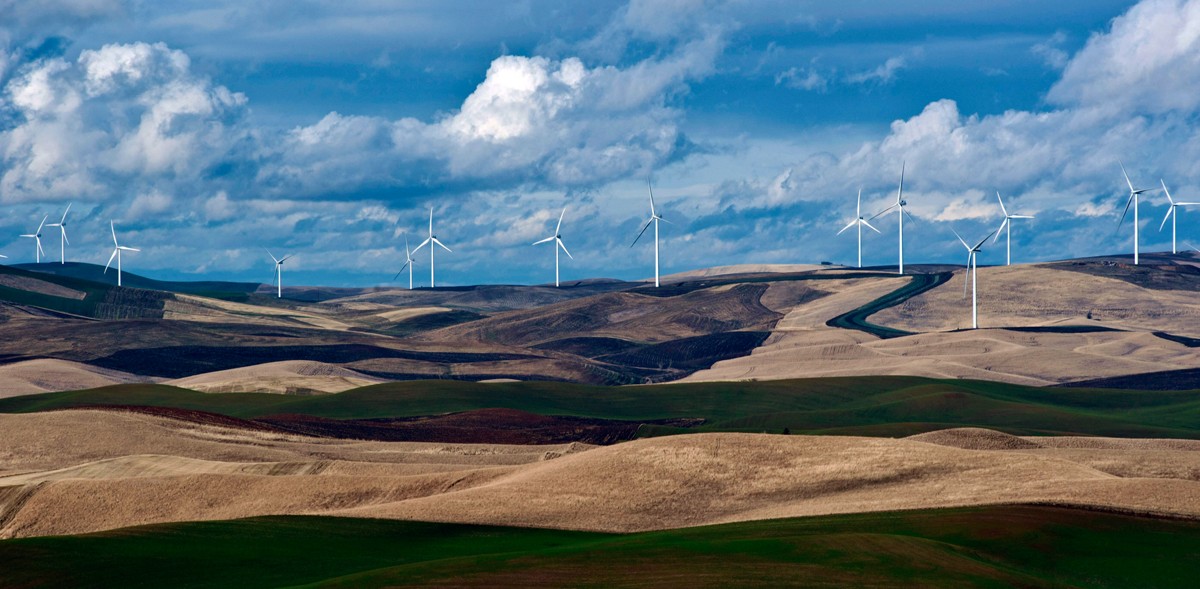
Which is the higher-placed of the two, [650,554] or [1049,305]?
[1049,305]

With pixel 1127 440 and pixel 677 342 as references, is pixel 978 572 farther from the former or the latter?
pixel 677 342

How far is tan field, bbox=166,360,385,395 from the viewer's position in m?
102

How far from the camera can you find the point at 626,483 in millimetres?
46500

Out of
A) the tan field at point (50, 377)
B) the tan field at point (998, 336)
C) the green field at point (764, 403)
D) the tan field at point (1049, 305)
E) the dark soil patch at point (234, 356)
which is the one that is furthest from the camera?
the tan field at point (1049, 305)

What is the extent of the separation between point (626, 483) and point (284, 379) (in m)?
64.3

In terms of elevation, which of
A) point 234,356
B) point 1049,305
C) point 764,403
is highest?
point 1049,305

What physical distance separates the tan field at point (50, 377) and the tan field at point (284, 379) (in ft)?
18.3


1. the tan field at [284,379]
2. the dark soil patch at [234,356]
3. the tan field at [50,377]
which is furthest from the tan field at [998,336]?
the tan field at [50,377]

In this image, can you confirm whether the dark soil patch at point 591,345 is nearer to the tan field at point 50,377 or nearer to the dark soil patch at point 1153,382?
the tan field at point 50,377

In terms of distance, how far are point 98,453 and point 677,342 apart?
316 ft

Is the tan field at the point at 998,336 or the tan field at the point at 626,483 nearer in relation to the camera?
the tan field at the point at 626,483

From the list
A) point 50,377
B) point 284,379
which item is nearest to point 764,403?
point 284,379

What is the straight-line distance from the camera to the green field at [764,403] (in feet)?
257

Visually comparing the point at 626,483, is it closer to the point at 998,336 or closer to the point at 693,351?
the point at 998,336
